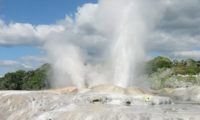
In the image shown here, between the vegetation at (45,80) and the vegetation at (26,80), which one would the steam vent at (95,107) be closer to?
the vegetation at (45,80)

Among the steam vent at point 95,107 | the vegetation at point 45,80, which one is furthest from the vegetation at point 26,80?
the steam vent at point 95,107

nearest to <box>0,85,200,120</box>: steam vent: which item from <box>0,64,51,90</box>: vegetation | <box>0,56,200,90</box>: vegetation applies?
<box>0,56,200,90</box>: vegetation

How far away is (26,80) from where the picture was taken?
65.1 metres

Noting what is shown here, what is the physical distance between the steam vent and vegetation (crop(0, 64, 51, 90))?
110 ft

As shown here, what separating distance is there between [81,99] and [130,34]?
16.5 meters

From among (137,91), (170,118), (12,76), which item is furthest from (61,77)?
(170,118)

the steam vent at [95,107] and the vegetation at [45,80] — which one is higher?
the vegetation at [45,80]

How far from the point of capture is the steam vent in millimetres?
12234

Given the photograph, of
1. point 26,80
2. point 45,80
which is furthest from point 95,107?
point 26,80

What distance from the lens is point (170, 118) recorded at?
1119cm

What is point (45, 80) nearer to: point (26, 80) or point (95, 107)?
point (26, 80)

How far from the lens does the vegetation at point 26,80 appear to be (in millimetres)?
56713

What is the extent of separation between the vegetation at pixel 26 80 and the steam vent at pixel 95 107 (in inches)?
1314

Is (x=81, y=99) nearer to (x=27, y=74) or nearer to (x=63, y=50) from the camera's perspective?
(x=63, y=50)
